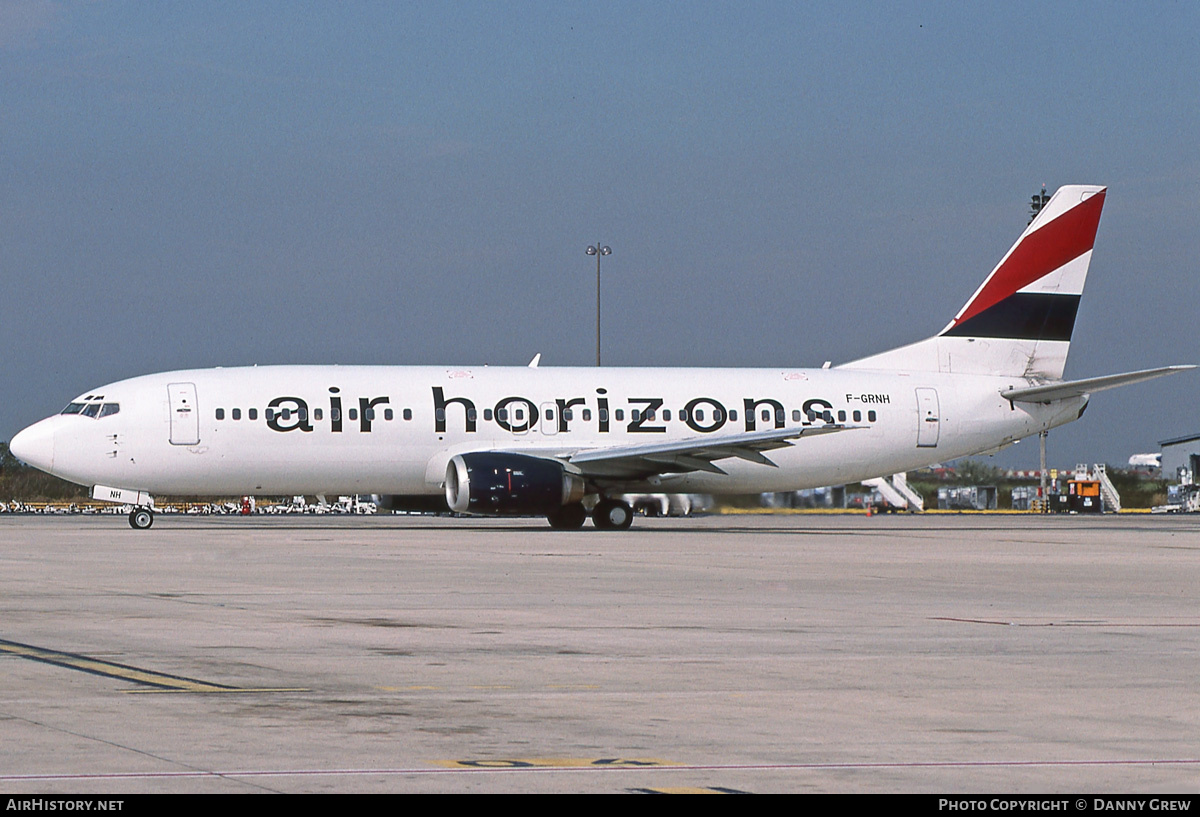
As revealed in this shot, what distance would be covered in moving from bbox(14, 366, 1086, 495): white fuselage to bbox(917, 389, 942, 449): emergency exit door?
38 mm

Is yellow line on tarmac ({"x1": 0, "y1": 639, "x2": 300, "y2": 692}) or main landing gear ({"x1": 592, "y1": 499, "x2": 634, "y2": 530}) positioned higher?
main landing gear ({"x1": 592, "y1": 499, "x2": 634, "y2": 530})

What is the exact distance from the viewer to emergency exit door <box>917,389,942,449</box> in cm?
4519

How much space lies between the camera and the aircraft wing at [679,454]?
39.4 meters

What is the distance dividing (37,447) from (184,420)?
11.6ft

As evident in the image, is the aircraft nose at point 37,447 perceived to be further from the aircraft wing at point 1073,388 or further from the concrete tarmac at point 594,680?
the aircraft wing at point 1073,388

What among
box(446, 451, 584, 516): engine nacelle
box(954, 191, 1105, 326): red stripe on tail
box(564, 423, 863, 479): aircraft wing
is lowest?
box(446, 451, 584, 516): engine nacelle

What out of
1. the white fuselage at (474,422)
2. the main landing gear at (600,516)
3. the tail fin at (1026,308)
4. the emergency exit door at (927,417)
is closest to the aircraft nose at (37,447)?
the white fuselage at (474,422)

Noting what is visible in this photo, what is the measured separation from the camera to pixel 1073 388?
4434 cm

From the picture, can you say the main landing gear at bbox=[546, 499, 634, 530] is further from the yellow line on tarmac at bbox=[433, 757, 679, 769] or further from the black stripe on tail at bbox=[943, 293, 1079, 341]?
the yellow line on tarmac at bbox=[433, 757, 679, 769]

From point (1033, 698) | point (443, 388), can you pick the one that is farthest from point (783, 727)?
point (443, 388)

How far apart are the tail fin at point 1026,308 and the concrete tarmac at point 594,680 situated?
22.9 meters

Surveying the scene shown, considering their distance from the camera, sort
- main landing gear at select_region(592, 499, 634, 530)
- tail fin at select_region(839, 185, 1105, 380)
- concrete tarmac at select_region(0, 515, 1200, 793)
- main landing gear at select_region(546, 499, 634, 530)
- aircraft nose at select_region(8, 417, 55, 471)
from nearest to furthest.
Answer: concrete tarmac at select_region(0, 515, 1200, 793) → aircraft nose at select_region(8, 417, 55, 471) → main landing gear at select_region(546, 499, 634, 530) → main landing gear at select_region(592, 499, 634, 530) → tail fin at select_region(839, 185, 1105, 380)

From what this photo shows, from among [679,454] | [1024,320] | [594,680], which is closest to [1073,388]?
[1024,320]

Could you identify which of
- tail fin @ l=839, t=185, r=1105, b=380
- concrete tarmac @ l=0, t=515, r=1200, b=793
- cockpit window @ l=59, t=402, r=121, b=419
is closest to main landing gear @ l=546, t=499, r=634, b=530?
tail fin @ l=839, t=185, r=1105, b=380
